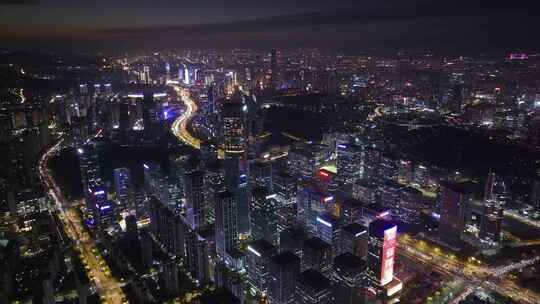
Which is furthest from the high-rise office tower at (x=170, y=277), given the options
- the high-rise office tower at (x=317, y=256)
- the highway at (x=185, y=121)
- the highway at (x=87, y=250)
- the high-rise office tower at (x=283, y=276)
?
the highway at (x=185, y=121)

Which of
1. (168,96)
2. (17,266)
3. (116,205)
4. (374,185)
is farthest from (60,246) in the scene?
(168,96)

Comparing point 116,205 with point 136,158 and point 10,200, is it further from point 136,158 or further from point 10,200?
point 136,158

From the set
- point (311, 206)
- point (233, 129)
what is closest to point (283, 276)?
point (311, 206)

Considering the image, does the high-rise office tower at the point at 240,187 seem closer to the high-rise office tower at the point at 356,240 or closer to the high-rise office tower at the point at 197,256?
the high-rise office tower at the point at 197,256

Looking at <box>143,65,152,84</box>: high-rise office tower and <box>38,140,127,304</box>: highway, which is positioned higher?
<box>143,65,152,84</box>: high-rise office tower

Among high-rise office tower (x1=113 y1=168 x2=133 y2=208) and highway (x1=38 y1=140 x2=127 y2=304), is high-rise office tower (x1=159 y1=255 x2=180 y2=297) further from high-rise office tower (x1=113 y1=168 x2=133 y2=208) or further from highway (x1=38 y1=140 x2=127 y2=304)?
high-rise office tower (x1=113 y1=168 x2=133 y2=208)

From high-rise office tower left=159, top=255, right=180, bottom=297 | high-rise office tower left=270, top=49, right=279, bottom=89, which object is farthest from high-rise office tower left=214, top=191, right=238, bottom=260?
high-rise office tower left=270, top=49, right=279, bottom=89
